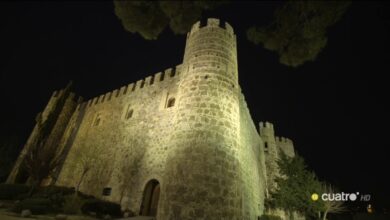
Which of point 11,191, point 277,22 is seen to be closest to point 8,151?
point 11,191

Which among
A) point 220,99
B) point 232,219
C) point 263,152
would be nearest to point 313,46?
point 220,99

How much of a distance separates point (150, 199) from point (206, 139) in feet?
17.7

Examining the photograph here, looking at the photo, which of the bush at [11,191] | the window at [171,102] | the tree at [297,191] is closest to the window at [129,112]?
the window at [171,102]

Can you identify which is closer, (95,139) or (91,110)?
Answer: (95,139)

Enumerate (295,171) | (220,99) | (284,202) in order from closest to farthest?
(220,99), (284,202), (295,171)

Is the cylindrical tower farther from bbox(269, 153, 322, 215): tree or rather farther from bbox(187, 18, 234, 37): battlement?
bbox(269, 153, 322, 215): tree

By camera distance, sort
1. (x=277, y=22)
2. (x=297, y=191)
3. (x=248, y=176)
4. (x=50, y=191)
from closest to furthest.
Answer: (x=277, y=22), (x=50, y=191), (x=248, y=176), (x=297, y=191)

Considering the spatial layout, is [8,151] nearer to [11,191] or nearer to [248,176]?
[11,191]

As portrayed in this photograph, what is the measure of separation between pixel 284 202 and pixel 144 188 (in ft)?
34.8

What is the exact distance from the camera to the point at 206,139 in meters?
8.40

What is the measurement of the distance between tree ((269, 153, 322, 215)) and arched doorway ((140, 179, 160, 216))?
9.93m

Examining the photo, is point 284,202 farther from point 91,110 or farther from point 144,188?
point 91,110

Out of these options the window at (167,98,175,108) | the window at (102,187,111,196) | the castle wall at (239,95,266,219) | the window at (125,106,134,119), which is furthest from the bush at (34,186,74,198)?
the castle wall at (239,95,266,219)

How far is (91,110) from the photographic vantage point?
20.5m
